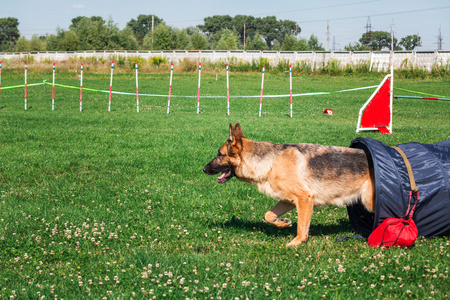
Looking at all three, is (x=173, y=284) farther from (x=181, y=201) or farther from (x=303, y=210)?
(x=181, y=201)

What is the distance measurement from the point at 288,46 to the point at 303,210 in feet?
268

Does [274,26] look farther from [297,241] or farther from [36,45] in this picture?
[297,241]

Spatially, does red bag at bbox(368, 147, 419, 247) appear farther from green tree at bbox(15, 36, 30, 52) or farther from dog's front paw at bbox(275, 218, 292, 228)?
green tree at bbox(15, 36, 30, 52)

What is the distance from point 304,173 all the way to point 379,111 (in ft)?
29.9

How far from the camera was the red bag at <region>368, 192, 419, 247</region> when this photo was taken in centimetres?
472

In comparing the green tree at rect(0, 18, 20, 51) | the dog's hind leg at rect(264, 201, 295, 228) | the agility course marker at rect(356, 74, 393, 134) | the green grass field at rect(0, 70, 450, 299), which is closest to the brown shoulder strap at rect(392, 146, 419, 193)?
the green grass field at rect(0, 70, 450, 299)

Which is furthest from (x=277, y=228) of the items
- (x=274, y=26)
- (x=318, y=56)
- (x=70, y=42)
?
(x=274, y=26)

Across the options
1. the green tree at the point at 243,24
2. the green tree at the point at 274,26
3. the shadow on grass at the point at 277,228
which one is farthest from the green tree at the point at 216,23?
the shadow on grass at the point at 277,228

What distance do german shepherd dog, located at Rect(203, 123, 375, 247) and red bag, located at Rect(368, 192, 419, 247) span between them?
0.42 m

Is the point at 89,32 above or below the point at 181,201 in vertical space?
above

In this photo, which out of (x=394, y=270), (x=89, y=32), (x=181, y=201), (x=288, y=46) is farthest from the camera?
(x=288, y=46)

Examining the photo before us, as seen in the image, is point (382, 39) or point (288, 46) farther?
point (382, 39)

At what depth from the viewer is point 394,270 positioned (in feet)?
14.1

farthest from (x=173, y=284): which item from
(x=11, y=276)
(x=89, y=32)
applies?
(x=89, y=32)
